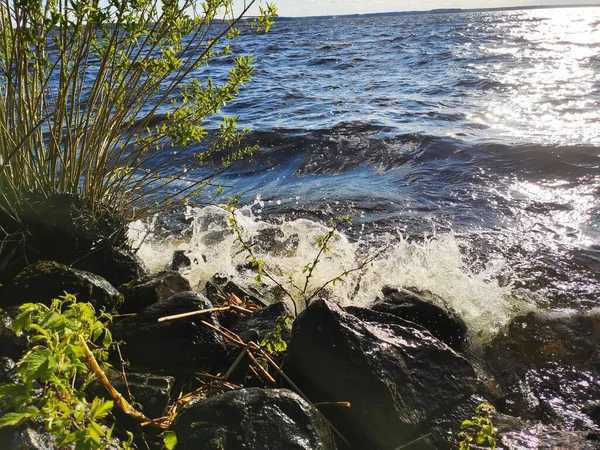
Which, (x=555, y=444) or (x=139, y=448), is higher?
(x=139, y=448)

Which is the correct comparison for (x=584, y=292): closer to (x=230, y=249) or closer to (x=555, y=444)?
(x=555, y=444)

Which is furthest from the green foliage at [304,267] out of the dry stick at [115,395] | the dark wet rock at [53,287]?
the dry stick at [115,395]

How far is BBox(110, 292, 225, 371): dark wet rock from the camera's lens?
3178 mm

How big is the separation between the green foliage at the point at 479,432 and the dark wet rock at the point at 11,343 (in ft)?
7.15

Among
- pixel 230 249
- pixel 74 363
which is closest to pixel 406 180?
pixel 230 249

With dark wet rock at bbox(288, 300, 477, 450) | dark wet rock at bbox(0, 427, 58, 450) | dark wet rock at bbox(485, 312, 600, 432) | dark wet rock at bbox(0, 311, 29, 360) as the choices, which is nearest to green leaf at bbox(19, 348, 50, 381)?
dark wet rock at bbox(0, 427, 58, 450)

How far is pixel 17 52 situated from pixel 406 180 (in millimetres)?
6081

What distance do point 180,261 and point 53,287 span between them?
2031 mm

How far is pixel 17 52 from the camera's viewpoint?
11.6 feet

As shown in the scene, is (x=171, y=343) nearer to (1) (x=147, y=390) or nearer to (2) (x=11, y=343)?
(1) (x=147, y=390)

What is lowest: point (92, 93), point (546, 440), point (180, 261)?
point (546, 440)

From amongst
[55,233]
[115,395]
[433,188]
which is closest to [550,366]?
[115,395]

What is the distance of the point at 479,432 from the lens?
7.93 ft

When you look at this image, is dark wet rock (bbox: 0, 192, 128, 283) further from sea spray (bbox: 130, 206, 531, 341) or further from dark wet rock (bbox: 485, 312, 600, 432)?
dark wet rock (bbox: 485, 312, 600, 432)
